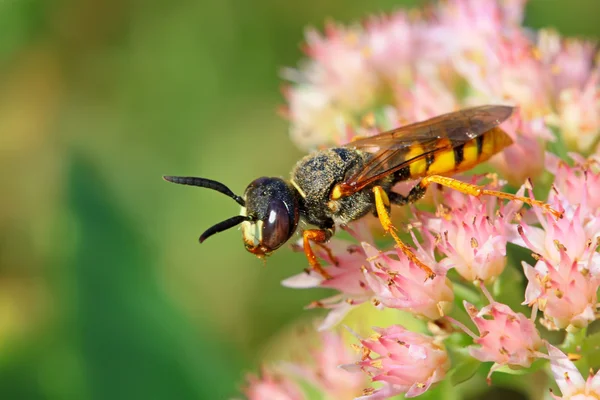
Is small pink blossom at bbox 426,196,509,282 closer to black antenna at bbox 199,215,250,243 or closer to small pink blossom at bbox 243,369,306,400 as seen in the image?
black antenna at bbox 199,215,250,243

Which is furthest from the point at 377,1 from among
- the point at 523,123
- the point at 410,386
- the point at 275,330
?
the point at 410,386

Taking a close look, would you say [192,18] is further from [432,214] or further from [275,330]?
[432,214]

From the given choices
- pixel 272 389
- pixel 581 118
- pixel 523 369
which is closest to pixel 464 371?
pixel 523 369

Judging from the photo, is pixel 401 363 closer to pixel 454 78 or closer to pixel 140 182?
pixel 454 78

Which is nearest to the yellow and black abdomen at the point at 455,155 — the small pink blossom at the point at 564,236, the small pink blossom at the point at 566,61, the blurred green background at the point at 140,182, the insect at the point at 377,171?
the insect at the point at 377,171

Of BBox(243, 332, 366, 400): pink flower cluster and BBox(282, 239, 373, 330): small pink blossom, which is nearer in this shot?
BBox(282, 239, 373, 330): small pink blossom

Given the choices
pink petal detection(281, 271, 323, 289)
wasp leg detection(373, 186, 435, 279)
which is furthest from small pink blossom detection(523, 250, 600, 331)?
pink petal detection(281, 271, 323, 289)
